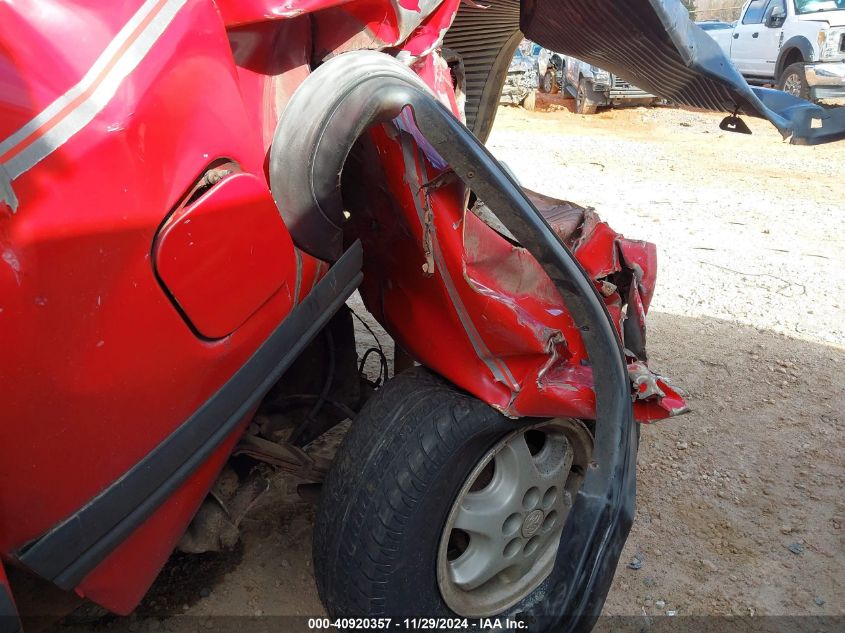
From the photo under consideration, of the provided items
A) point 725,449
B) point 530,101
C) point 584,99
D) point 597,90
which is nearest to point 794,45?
point 597,90

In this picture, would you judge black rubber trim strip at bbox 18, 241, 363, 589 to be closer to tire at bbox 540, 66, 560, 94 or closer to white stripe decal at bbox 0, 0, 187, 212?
white stripe decal at bbox 0, 0, 187, 212

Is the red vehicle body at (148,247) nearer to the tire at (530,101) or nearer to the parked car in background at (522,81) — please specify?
the parked car in background at (522,81)

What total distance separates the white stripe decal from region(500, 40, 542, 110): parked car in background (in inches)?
525

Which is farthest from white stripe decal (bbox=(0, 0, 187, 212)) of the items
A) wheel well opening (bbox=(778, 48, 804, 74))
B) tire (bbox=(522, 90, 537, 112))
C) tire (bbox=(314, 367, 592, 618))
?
tire (bbox=(522, 90, 537, 112))

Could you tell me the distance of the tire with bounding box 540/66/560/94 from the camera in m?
15.3

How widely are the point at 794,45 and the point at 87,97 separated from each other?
12538 mm

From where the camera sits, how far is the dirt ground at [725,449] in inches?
92.2

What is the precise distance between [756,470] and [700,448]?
233mm

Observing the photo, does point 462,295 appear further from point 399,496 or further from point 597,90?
point 597,90

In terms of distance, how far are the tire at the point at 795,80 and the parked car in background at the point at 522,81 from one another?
458cm

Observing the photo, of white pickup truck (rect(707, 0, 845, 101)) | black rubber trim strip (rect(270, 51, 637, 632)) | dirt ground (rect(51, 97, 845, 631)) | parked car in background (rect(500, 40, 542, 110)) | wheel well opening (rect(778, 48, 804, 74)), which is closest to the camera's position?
black rubber trim strip (rect(270, 51, 637, 632))

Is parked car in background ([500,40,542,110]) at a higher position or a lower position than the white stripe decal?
lower

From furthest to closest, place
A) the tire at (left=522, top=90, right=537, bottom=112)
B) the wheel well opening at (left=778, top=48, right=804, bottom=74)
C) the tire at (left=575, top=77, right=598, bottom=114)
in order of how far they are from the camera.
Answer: the tire at (left=522, top=90, right=537, bottom=112), the tire at (left=575, top=77, right=598, bottom=114), the wheel well opening at (left=778, top=48, right=804, bottom=74)

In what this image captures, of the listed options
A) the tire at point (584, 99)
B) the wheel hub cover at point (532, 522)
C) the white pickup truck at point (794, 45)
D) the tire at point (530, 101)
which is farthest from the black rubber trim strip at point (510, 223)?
the tire at point (530, 101)
